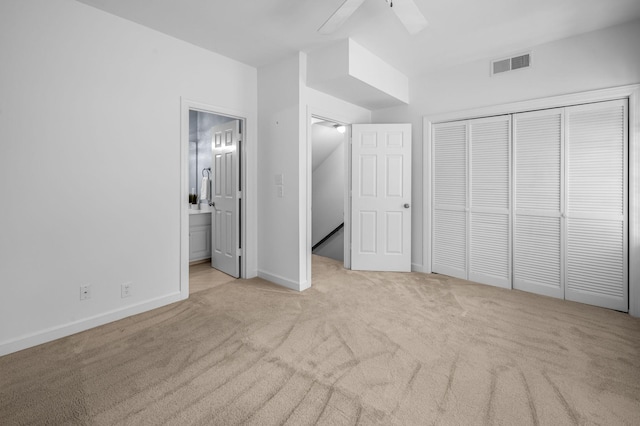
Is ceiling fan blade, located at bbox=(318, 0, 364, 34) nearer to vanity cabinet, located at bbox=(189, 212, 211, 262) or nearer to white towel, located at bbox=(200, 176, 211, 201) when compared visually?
vanity cabinet, located at bbox=(189, 212, 211, 262)

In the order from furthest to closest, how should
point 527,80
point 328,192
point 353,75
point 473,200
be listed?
point 328,192
point 473,200
point 527,80
point 353,75

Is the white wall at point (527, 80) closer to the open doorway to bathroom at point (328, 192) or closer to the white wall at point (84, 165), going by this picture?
the open doorway to bathroom at point (328, 192)

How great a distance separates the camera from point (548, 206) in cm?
326

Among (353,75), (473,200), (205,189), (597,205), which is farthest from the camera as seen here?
(205,189)

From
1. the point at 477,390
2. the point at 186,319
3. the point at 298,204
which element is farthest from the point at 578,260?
the point at 186,319

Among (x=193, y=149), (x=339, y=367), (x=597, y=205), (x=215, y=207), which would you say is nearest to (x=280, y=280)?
(x=215, y=207)

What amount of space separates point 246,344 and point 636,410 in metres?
2.32

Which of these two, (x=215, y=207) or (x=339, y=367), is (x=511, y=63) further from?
(x=215, y=207)

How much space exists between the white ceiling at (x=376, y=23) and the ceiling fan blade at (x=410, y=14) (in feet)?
1.59

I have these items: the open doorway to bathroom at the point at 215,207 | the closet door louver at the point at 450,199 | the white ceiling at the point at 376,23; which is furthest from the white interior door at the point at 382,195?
the open doorway to bathroom at the point at 215,207

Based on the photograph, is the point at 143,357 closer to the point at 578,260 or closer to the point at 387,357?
the point at 387,357

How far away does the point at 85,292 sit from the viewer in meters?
2.50

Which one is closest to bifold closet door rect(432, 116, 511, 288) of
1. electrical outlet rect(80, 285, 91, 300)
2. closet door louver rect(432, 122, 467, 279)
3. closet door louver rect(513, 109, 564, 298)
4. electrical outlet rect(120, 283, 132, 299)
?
closet door louver rect(432, 122, 467, 279)

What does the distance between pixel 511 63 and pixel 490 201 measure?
1564 millimetres
